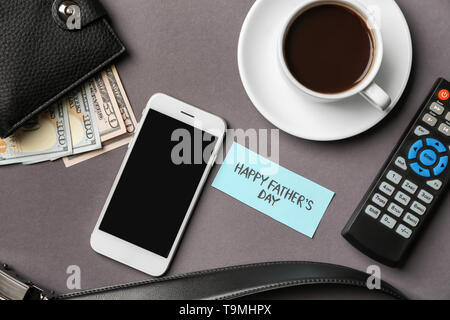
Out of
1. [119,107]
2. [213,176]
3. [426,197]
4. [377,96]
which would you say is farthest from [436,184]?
[119,107]

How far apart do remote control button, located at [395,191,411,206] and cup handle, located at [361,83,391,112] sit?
0.12 m

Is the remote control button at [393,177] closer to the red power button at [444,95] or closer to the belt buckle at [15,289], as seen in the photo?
the red power button at [444,95]

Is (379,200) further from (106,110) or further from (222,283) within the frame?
(106,110)

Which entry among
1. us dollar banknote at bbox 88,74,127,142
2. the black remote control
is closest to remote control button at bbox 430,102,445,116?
the black remote control

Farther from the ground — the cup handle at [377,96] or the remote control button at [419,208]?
the cup handle at [377,96]

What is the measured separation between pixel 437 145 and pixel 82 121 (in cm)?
41

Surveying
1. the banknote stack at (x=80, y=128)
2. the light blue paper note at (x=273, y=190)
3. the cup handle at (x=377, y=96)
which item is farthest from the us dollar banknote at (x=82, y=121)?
the cup handle at (x=377, y=96)

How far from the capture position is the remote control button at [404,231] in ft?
1.55

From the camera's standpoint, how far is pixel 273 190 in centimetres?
50

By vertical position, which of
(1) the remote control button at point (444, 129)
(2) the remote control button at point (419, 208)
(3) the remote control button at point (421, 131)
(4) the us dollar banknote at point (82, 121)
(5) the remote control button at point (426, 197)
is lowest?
(4) the us dollar banknote at point (82, 121)

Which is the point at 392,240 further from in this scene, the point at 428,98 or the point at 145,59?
the point at 145,59

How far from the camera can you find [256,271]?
0.49m

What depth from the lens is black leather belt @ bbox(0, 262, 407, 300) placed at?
48cm

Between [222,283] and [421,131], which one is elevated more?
[421,131]
